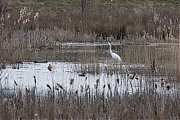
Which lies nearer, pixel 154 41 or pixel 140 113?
pixel 140 113

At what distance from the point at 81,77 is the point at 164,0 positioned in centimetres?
3401

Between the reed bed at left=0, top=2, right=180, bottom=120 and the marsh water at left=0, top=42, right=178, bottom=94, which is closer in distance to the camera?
the reed bed at left=0, top=2, right=180, bottom=120

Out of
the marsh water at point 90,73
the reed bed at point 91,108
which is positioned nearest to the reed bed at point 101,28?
the marsh water at point 90,73

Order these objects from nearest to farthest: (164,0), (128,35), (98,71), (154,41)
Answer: (98,71), (154,41), (128,35), (164,0)

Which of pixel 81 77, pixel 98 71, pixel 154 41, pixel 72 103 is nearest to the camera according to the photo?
pixel 72 103

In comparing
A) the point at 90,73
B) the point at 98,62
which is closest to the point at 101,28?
the point at 98,62

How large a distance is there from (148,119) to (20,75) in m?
4.49

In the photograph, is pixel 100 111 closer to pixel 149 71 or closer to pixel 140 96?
pixel 140 96

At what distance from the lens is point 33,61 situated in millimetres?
11578

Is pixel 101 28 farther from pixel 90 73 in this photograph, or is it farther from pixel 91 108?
pixel 91 108

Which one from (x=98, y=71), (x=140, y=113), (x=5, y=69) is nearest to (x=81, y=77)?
(x=98, y=71)

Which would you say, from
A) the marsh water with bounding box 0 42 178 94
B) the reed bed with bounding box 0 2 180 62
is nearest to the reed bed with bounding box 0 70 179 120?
the marsh water with bounding box 0 42 178 94

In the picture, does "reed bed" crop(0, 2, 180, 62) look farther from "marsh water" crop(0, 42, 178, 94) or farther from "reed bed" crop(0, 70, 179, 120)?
"reed bed" crop(0, 70, 179, 120)

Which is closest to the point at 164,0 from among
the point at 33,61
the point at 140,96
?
the point at 33,61
